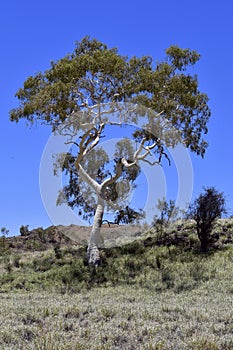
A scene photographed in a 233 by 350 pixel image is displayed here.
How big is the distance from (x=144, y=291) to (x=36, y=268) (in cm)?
614

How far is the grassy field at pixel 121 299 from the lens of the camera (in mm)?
6887

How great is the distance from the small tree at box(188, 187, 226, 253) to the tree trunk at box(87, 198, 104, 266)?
403cm

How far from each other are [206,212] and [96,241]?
4848 mm

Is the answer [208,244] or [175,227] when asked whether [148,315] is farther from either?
[175,227]

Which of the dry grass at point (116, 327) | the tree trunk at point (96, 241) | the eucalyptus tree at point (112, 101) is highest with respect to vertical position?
the eucalyptus tree at point (112, 101)

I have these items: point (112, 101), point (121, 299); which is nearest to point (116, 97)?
point (112, 101)

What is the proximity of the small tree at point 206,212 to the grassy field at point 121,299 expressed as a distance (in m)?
0.63

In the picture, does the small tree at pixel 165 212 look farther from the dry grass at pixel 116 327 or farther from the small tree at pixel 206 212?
the dry grass at pixel 116 327

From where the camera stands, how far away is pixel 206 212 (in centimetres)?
1956

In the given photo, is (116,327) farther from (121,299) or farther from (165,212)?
(165,212)

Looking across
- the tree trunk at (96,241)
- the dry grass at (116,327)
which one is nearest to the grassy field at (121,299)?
the dry grass at (116,327)

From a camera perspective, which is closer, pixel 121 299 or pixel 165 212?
pixel 121 299

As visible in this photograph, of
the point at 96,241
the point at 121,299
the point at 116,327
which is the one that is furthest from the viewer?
the point at 96,241

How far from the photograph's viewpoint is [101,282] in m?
16.5
